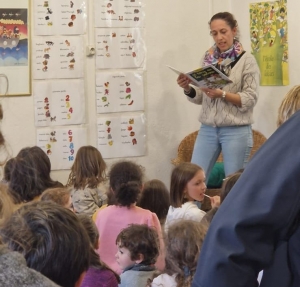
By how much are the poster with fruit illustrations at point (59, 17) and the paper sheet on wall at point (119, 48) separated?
0.17 meters

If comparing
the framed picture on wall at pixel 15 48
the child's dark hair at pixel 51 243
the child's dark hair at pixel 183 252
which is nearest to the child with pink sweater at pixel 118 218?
the child's dark hair at pixel 183 252

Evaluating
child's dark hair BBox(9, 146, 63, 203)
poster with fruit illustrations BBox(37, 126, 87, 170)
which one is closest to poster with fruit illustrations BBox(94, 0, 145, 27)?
poster with fruit illustrations BBox(37, 126, 87, 170)

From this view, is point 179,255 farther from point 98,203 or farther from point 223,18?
point 223,18

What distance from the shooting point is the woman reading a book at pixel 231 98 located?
4113 mm

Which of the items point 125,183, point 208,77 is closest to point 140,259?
point 125,183

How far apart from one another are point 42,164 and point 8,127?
1.56 metres

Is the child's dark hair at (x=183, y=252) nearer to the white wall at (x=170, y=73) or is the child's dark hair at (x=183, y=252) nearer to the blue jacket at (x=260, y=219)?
the blue jacket at (x=260, y=219)

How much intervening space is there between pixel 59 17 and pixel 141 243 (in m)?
2.90

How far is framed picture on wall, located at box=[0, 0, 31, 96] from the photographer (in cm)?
466

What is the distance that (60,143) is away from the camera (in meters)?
4.96

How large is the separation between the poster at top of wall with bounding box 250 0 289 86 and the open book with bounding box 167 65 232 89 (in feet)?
3.19

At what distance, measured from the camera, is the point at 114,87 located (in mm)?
5074

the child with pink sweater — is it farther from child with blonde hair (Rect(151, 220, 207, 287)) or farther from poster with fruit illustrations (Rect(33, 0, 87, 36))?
poster with fruit illustrations (Rect(33, 0, 87, 36))

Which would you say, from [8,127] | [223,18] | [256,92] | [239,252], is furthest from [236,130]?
[239,252]
